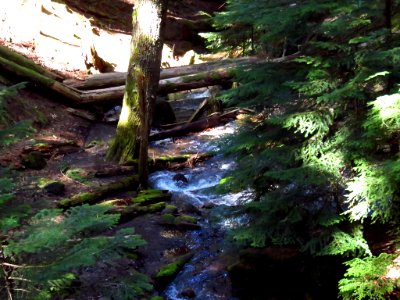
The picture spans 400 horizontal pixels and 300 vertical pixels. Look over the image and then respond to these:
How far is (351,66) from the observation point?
5.20 meters

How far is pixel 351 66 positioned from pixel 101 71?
10818 mm

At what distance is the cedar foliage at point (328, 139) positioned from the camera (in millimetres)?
4270

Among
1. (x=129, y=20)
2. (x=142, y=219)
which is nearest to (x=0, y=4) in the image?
(x=129, y=20)

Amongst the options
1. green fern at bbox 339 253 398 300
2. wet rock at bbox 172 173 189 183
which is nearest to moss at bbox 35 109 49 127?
wet rock at bbox 172 173 189 183

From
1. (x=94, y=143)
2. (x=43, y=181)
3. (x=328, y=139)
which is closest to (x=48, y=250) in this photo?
(x=328, y=139)

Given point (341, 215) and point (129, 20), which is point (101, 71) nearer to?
point (129, 20)

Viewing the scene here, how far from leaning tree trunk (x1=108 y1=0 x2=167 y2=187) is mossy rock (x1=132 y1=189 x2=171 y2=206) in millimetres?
298

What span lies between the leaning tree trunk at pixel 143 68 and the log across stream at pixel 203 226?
935 mm

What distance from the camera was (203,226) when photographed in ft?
23.6

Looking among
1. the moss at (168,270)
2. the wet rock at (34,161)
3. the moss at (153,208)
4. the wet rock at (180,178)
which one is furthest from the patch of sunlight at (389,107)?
the wet rock at (34,161)

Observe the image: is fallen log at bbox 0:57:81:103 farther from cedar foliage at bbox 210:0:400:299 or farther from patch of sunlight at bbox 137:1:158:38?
cedar foliage at bbox 210:0:400:299

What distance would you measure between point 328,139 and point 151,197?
12.9 feet

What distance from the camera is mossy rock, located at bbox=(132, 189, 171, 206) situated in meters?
7.79

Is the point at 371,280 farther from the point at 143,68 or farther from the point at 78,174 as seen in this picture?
the point at 143,68
